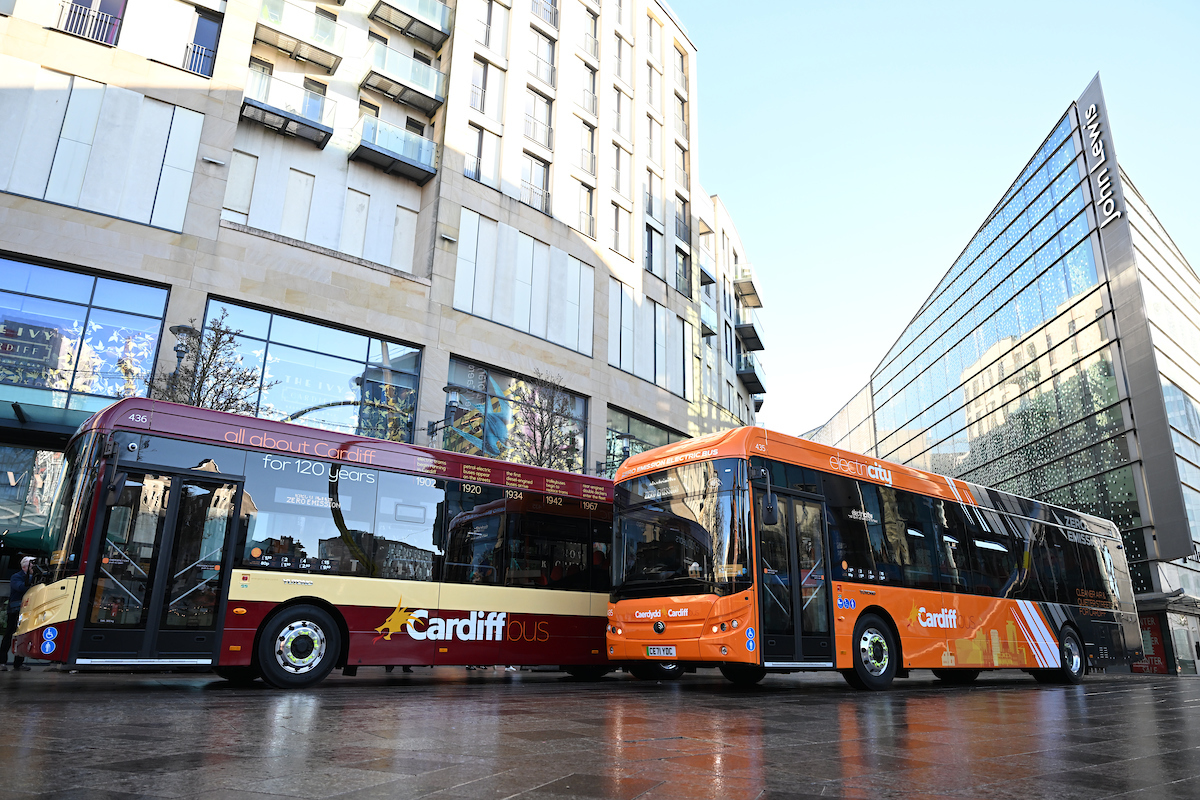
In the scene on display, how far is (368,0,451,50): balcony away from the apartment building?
0.11 metres

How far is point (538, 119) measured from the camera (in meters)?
29.0

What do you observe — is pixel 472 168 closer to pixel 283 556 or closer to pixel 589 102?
pixel 589 102

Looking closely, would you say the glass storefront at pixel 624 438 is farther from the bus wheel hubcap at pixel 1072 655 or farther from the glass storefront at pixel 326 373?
the bus wheel hubcap at pixel 1072 655

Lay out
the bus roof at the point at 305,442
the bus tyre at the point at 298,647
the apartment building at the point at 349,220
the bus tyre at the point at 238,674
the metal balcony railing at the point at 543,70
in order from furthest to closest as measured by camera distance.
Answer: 1. the metal balcony railing at the point at 543,70
2. the apartment building at the point at 349,220
3. the bus tyre at the point at 238,674
4. the bus tyre at the point at 298,647
5. the bus roof at the point at 305,442

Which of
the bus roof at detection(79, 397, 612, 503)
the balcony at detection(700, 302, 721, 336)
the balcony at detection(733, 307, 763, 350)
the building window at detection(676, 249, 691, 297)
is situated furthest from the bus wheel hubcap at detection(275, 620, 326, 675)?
the balcony at detection(733, 307, 763, 350)

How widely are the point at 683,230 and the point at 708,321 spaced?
14.6 ft

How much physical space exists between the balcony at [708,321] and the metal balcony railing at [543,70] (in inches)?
480

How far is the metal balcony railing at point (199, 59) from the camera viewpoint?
69.5 ft

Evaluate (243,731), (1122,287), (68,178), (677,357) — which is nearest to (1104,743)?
(243,731)

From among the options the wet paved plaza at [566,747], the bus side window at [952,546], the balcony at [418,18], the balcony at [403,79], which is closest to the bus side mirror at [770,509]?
the wet paved plaza at [566,747]

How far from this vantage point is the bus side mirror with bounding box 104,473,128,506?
8547 mm

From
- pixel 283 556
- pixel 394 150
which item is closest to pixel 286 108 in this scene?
pixel 394 150

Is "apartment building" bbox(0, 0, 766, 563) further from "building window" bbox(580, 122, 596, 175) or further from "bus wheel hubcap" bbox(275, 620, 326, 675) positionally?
"bus wheel hubcap" bbox(275, 620, 326, 675)

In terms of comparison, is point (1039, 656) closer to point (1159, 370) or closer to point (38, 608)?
point (38, 608)
